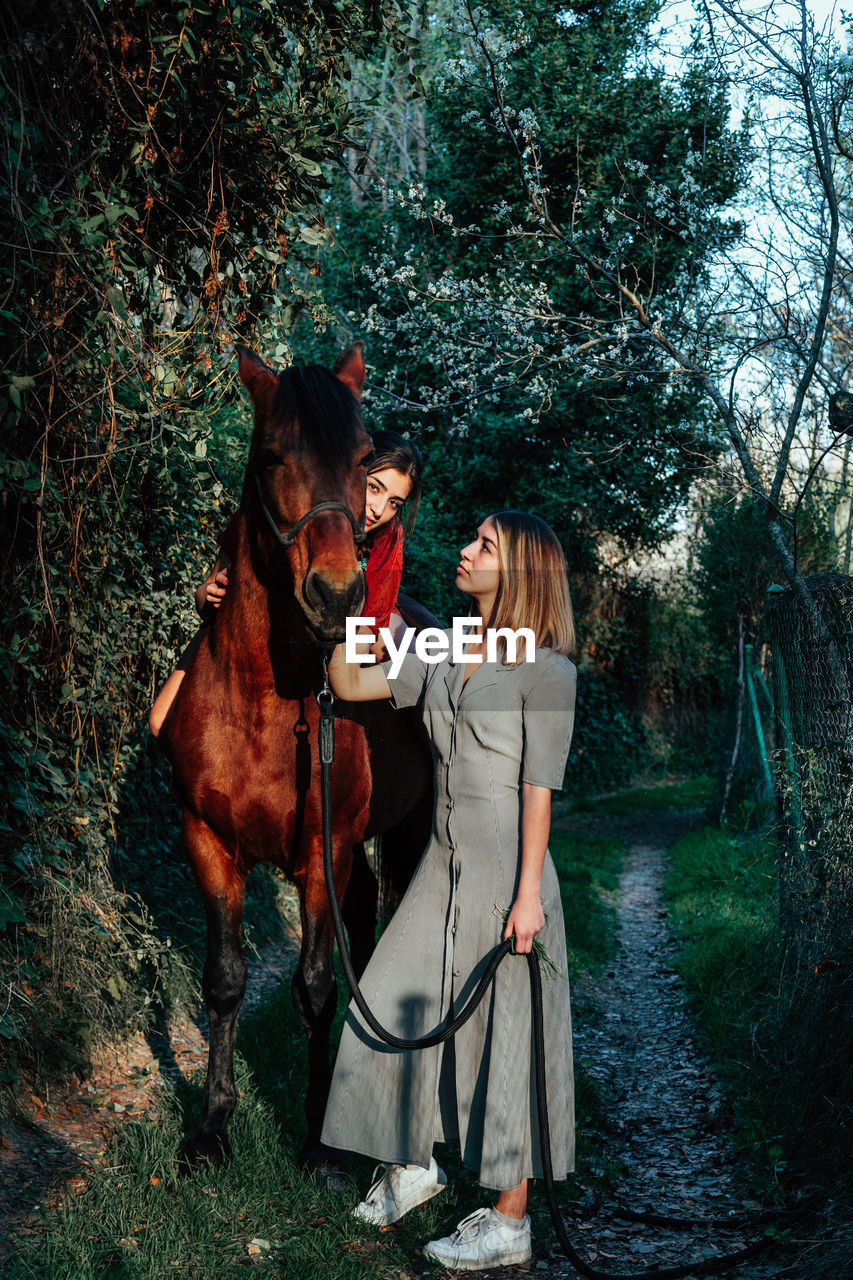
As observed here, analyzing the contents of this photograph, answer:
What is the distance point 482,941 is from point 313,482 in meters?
1.38

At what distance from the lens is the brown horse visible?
287cm

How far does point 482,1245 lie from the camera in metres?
2.85

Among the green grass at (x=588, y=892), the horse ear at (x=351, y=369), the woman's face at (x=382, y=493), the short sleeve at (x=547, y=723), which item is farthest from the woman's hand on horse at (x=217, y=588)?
the green grass at (x=588, y=892)

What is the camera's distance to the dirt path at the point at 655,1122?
3121 mm

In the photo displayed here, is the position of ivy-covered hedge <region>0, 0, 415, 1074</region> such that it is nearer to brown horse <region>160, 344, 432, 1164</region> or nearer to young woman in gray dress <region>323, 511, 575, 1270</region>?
brown horse <region>160, 344, 432, 1164</region>

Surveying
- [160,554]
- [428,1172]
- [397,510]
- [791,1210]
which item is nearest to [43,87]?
[397,510]

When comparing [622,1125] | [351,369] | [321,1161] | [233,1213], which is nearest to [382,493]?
[351,369]

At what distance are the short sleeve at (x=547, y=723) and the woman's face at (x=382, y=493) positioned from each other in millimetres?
1139

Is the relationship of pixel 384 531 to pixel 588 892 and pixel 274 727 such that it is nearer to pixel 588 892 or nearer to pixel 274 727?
pixel 274 727

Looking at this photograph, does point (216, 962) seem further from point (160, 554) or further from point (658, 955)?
point (658, 955)

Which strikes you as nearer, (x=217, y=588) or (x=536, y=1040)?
(x=536, y=1040)

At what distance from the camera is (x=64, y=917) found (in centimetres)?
416

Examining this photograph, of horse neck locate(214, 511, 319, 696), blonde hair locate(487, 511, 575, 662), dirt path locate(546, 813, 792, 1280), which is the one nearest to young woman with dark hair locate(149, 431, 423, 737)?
horse neck locate(214, 511, 319, 696)

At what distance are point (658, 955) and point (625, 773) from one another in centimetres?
876
